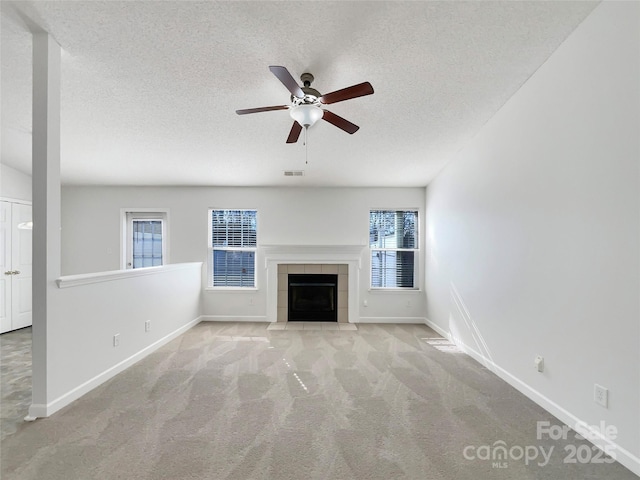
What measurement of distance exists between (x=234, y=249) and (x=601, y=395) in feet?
16.2

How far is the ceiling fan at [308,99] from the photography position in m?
2.05

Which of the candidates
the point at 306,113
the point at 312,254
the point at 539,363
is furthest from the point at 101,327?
the point at 539,363

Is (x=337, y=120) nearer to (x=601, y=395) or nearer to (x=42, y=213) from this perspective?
(x=42, y=213)

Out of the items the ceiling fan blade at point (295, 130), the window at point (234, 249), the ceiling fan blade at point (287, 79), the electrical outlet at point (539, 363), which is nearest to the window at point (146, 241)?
the window at point (234, 249)

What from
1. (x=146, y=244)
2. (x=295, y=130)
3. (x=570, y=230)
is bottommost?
(x=146, y=244)

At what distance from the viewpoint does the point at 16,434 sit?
6.67 feet

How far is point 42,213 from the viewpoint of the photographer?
2215 millimetres

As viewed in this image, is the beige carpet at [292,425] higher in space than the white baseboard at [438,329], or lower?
higher

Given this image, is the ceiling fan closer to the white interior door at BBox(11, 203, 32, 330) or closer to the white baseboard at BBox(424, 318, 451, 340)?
the white baseboard at BBox(424, 318, 451, 340)

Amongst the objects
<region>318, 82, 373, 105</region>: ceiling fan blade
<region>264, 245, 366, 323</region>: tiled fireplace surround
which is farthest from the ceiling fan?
<region>264, 245, 366, 323</region>: tiled fireplace surround

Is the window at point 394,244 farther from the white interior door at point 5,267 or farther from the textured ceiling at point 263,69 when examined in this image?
the white interior door at point 5,267

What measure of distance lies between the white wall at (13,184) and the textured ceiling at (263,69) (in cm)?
53

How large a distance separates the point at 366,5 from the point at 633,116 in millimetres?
1758

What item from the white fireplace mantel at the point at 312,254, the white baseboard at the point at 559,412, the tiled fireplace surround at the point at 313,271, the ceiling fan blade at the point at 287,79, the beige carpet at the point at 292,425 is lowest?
the beige carpet at the point at 292,425
